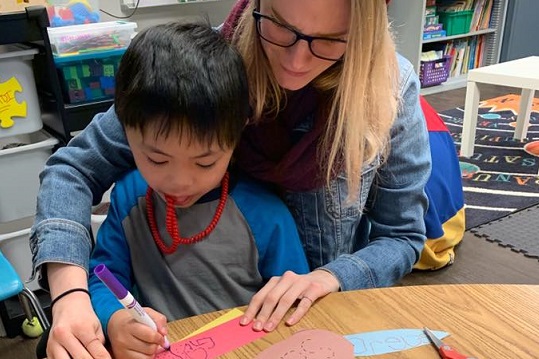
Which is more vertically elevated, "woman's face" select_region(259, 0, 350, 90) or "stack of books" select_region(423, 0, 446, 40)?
"woman's face" select_region(259, 0, 350, 90)

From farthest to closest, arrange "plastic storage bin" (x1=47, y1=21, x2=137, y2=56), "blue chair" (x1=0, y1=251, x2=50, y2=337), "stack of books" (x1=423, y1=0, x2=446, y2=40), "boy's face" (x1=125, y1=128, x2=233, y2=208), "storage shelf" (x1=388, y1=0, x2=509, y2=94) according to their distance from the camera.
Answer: "stack of books" (x1=423, y1=0, x2=446, y2=40) → "storage shelf" (x1=388, y1=0, x2=509, y2=94) → "plastic storage bin" (x1=47, y1=21, x2=137, y2=56) → "blue chair" (x1=0, y1=251, x2=50, y2=337) → "boy's face" (x1=125, y1=128, x2=233, y2=208)

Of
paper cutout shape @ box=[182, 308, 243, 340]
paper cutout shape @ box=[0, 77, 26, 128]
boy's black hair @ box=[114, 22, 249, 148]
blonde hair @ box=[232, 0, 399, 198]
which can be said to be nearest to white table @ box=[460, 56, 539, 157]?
blonde hair @ box=[232, 0, 399, 198]

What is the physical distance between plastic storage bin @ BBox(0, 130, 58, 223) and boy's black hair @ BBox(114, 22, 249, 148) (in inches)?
41.5

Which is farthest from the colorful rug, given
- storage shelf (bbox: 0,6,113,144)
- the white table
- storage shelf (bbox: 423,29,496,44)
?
storage shelf (bbox: 0,6,113,144)

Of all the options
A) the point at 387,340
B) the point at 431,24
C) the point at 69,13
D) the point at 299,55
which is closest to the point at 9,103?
the point at 69,13

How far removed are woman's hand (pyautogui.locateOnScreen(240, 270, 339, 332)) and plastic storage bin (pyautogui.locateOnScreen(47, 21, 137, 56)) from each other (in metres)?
1.24

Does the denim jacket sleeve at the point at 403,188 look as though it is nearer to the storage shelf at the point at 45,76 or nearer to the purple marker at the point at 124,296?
the purple marker at the point at 124,296

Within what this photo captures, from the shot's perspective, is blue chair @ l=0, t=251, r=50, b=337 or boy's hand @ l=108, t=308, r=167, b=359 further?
blue chair @ l=0, t=251, r=50, b=337

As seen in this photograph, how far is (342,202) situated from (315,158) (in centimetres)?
11

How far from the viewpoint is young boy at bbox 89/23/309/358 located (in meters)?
0.74

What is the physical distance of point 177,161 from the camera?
75 centimetres

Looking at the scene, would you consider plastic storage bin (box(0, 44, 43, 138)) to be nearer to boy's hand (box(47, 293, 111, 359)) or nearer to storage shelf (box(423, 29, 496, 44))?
boy's hand (box(47, 293, 111, 359))

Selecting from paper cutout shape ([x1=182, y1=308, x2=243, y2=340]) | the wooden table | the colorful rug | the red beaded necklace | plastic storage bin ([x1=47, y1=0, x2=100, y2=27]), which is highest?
plastic storage bin ([x1=47, y1=0, x2=100, y2=27])

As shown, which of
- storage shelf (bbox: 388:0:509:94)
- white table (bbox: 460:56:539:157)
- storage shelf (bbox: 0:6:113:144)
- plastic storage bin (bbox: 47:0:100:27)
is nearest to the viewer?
storage shelf (bbox: 0:6:113:144)
